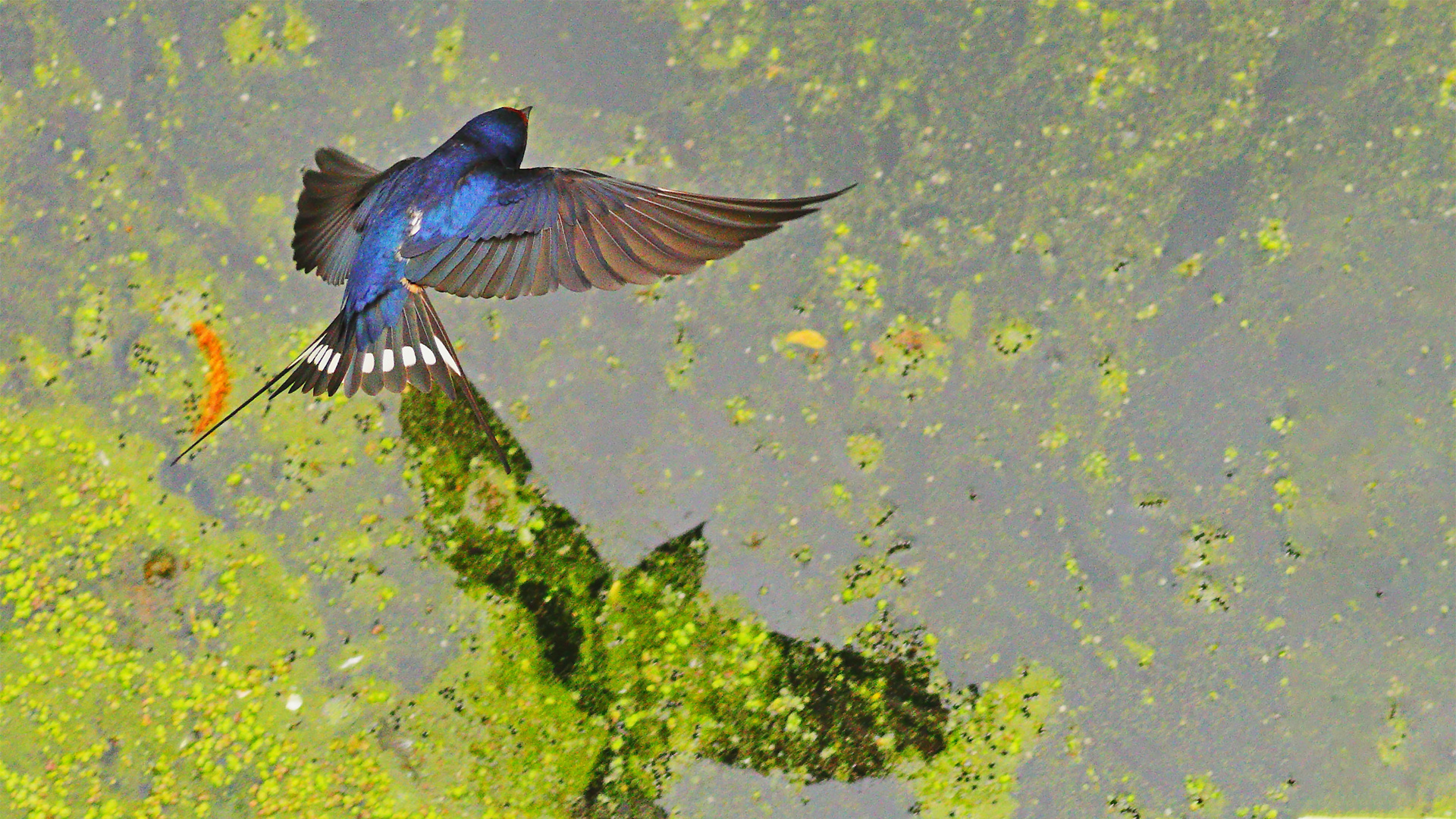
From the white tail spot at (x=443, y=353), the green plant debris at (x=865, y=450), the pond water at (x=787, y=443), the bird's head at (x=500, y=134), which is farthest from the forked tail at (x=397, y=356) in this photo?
the green plant debris at (x=865, y=450)

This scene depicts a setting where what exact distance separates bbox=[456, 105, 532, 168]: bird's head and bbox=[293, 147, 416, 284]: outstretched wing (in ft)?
0.72

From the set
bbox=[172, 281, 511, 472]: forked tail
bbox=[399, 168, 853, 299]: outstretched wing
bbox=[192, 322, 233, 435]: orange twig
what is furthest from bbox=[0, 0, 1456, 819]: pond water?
bbox=[399, 168, 853, 299]: outstretched wing

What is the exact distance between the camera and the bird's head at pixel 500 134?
2.63 meters

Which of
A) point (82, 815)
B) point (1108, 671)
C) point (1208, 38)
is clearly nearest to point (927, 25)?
point (1208, 38)

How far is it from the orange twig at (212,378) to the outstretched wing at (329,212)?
0.61m

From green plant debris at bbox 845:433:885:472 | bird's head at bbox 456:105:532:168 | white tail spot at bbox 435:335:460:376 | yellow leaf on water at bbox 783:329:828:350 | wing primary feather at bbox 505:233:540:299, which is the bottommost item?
wing primary feather at bbox 505:233:540:299

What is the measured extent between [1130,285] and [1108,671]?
3.96ft

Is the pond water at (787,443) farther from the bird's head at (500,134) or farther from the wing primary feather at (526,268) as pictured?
the wing primary feather at (526,268)

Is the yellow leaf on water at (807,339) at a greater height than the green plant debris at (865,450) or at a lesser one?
greater

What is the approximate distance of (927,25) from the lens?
3.22 m

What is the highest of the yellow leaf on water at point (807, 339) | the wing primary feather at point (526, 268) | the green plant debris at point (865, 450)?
the yellow leaf on water at point (807, 339)

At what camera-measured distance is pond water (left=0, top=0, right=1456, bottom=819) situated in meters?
3.15

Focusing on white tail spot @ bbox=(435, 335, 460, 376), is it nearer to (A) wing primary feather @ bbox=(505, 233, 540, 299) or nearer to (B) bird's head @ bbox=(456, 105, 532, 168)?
(A) wing primary feather @ bbox=(505, 233, 540, 299)

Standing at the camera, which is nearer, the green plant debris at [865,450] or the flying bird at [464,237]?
the flying bird at [464,237]
